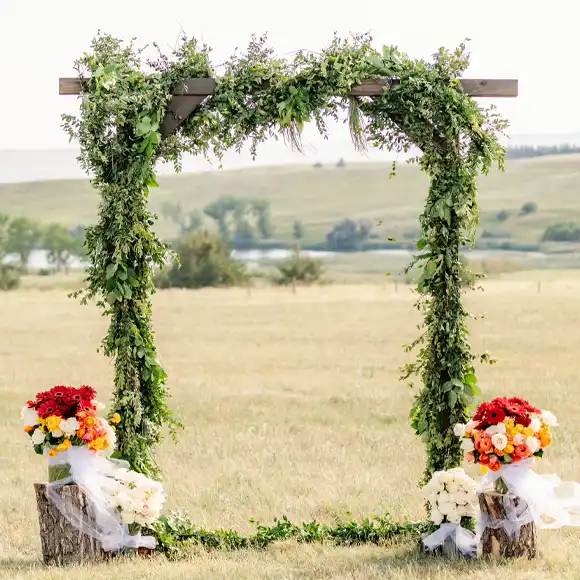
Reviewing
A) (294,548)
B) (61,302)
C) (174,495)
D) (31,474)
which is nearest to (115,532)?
(294,548)

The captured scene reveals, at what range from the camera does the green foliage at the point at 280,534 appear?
7770 millimetres

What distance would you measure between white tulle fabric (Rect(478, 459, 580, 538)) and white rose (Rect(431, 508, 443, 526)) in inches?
12.8

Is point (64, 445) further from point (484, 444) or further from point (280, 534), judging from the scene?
point (484, 444)

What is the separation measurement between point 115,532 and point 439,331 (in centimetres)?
293

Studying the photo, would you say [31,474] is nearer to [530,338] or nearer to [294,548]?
[294,548]

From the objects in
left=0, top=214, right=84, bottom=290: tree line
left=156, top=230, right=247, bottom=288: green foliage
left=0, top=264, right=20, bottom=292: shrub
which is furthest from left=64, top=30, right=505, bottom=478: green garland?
Result: left=0, top=214, right=84, bottom=290: tree line

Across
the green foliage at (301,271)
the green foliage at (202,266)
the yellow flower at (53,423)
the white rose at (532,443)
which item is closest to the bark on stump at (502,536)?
the white rose at (532,443)

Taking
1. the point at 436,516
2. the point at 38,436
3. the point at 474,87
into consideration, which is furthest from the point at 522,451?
the point at 38,436

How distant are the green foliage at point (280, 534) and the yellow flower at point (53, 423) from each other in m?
1.19

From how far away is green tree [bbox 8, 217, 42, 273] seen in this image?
63.1 meters

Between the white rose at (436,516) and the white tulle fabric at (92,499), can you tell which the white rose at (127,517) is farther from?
the white rose at (436,516)

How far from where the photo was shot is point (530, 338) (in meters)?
22.8

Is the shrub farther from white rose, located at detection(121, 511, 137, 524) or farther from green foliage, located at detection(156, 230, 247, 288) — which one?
white rose, located at detection(121, 511, 137, 524)

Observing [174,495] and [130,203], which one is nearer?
[130,203]
